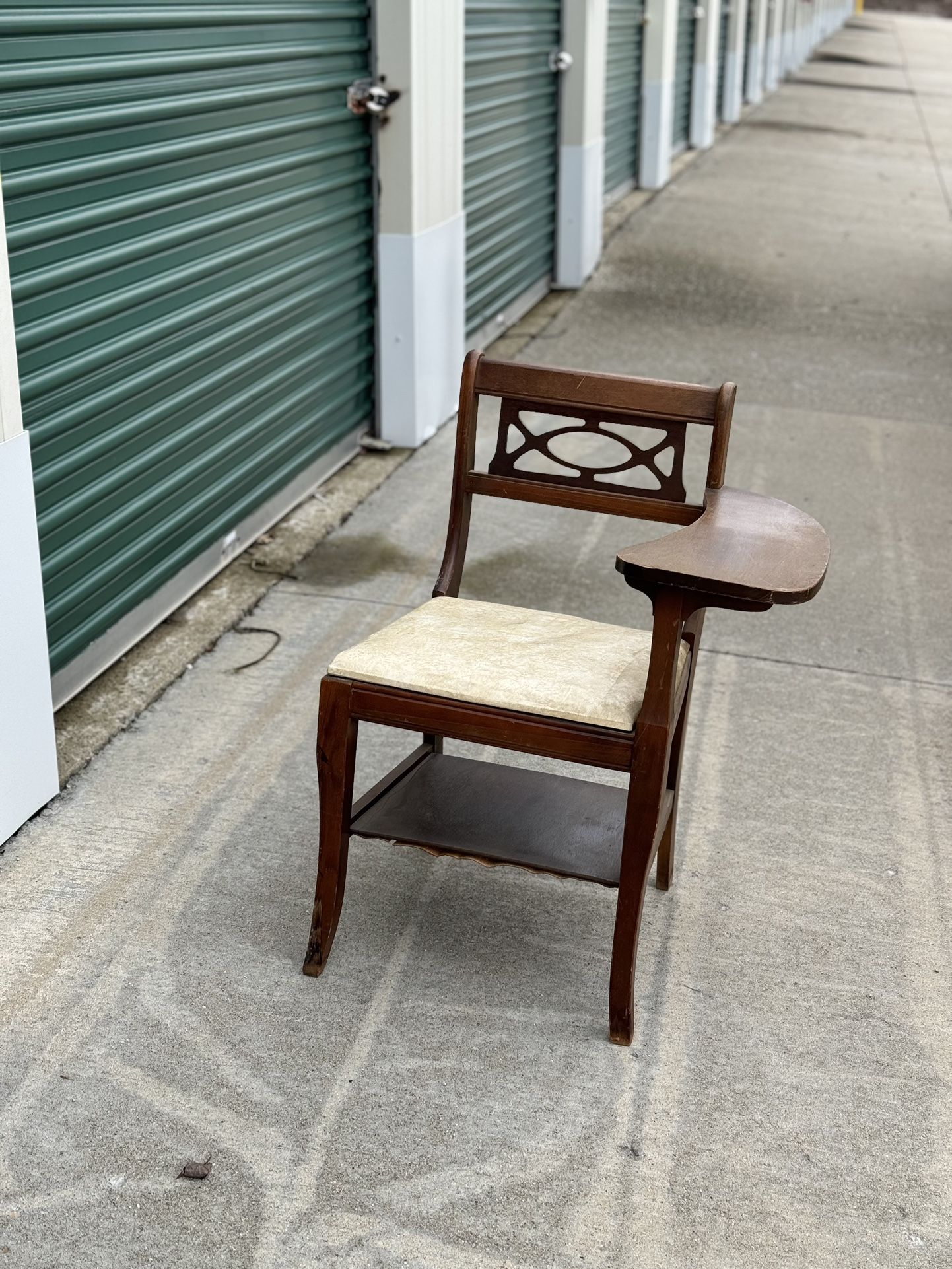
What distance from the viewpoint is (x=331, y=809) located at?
8.68ft

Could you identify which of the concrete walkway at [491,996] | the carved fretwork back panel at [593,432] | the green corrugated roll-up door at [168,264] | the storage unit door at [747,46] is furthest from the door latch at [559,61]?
the storage unit door at [747,46]

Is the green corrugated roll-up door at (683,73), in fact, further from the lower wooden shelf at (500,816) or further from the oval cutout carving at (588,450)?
the lower wooden shelf at (500,816)

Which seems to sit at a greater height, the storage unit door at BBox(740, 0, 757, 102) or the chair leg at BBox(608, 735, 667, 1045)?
the storage unit door at BBox(740, 0, 757, 102)

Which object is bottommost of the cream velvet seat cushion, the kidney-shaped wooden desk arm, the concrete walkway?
the concrete walkway

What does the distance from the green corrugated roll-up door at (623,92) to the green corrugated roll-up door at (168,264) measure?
5824 mm

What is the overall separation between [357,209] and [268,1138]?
4031mm

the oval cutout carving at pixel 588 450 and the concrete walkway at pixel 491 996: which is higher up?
the oval cutout carving at pixel 588 450

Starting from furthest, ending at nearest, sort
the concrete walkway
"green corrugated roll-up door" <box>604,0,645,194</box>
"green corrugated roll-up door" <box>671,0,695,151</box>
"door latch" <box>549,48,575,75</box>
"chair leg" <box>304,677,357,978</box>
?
1. "green corrugated roll-up door" <box>671,0,695,151</box>
2. "green corrugated roll-up door" <box>604,0,645,194</box>
3. "door latch" <box>549,48,575,75</box>
4. "chair leg" <box>304,677,357,978</box>
5. the concrete walkway

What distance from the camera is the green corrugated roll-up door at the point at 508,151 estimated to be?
6.80m

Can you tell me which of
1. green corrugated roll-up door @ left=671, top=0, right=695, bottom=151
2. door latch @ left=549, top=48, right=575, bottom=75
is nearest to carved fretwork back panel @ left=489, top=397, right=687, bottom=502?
door latch @ left=549, top=48, right=575, bottom=75

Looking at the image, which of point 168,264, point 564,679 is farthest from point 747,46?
point 564,679

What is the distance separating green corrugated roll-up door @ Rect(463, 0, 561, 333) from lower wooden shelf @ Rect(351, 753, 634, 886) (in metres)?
4.34

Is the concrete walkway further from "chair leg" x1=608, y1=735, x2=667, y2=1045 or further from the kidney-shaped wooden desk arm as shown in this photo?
the kidney-shaped wooden desk arm

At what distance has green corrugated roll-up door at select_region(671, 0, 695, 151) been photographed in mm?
13977
